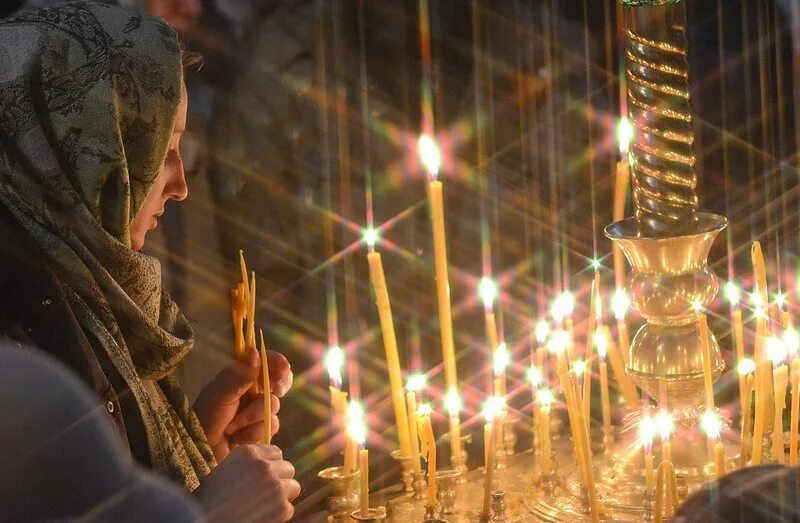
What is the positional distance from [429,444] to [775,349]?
51cm

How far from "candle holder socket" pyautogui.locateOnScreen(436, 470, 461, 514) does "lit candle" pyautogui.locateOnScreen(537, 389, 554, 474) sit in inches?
5.3

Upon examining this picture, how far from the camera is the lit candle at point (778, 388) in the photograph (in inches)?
61.2

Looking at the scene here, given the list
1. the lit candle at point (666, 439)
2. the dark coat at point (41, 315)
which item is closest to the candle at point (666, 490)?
the lit candle at point (666, 439)

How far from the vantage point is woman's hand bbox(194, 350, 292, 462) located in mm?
1672

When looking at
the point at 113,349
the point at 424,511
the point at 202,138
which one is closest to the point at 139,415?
the point at 113,349

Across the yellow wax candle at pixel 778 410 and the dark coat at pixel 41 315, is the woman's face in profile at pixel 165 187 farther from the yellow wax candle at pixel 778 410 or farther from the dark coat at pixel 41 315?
the yellow wax candle at pixel 778 410

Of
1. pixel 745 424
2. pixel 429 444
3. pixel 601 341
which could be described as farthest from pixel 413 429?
pixel 745 424

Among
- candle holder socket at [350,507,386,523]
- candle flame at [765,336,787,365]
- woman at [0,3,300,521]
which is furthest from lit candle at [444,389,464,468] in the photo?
candle flame at [765,336,787,365]

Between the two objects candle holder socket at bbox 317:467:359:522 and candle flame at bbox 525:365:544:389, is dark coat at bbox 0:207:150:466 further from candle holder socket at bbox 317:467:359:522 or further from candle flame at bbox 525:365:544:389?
candle flame at bbox 525:365:544:389

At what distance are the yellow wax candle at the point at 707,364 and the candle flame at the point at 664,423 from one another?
0.17ft

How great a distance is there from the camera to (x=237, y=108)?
262 centimetres

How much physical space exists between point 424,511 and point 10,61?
798 millimetres

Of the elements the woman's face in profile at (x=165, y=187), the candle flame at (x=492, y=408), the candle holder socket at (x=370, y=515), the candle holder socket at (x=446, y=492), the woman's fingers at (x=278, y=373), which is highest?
the woman's face in profile at (x=165, y=187)

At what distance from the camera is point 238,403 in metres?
1.75
